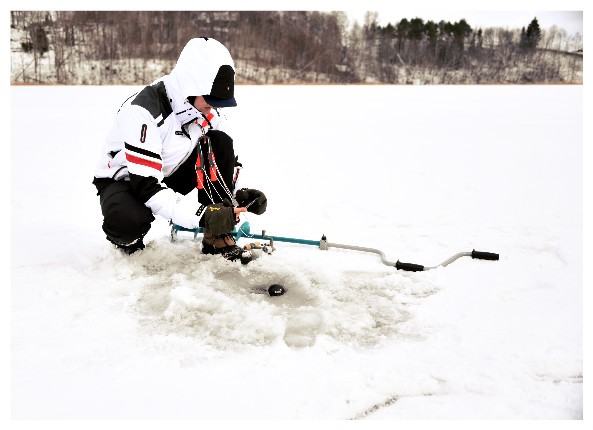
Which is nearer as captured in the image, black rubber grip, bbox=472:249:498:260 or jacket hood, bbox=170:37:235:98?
jacket hood, bbox=170:37:235:98

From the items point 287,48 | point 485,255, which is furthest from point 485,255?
point 287,48

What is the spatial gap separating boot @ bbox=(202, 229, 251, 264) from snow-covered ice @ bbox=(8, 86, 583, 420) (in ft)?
0.22

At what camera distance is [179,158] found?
282 centimetres

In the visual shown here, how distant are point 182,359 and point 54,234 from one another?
5.84 ft

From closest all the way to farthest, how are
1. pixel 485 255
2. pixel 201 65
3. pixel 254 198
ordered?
pixel 201 65 → pixel 485 255 → pixel 254 198

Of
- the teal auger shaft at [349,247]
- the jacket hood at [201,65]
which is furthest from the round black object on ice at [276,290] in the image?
the jacket hood at [201,65]

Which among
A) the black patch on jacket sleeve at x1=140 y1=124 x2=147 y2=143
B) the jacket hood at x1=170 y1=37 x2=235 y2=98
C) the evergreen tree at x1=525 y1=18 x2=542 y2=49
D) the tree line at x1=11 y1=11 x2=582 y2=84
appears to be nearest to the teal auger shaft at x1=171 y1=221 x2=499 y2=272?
the black patch on jacket sleeve at x1=140 y1=124 x2=147 y2=143

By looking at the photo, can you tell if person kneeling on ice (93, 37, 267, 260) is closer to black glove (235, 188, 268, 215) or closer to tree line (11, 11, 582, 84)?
black glove (235, 188, 268, 215)

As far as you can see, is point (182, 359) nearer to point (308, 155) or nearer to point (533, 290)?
point (533, 290)

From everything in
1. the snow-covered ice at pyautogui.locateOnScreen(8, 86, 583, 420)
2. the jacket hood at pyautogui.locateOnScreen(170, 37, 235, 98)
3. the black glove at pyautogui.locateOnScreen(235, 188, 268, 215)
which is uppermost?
the jacket hood at pyautogui.locateOnScreen(170, 37, 235, 98)

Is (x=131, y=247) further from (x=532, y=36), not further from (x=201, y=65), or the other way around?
(x=532, y=36)

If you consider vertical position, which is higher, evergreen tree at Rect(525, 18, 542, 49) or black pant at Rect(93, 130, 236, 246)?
evergreen tree at Rect(525, 18, 542, 49)

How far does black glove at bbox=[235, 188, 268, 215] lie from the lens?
301 centimetres

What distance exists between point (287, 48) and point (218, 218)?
2118 cm
